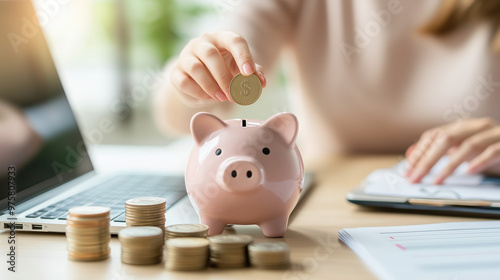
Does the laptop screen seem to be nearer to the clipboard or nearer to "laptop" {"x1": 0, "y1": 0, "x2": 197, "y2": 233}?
"laptop" {"x1": 0, "y1": 0, "x2": 197, "y2": 233}

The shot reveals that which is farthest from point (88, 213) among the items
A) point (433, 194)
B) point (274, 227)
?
point (433, 194)

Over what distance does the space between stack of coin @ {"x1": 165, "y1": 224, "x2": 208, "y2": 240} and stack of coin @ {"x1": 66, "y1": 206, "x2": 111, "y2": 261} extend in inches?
2.8

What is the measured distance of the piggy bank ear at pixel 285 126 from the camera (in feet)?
2.18

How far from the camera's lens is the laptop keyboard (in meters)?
0.74

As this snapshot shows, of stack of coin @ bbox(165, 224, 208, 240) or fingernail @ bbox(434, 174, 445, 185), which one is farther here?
fingernail @ bbox(434, 174, 445, 185)

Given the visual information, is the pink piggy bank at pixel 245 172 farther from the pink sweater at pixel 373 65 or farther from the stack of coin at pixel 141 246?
the pink sweater at pixel 373 65

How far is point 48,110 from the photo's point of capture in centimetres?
91

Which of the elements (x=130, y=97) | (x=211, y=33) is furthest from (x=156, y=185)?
(x=130, y=97)

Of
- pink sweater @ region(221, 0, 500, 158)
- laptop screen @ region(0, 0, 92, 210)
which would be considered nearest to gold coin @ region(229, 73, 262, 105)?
laptop screen @ region(0, 0, 92, 210)

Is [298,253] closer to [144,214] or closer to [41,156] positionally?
[144,214]

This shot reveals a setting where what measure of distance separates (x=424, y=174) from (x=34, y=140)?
2.31 ft

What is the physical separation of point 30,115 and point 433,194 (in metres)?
0.68

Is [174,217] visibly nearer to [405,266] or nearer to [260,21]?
[405,266]

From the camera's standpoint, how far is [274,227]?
2.21 feet
